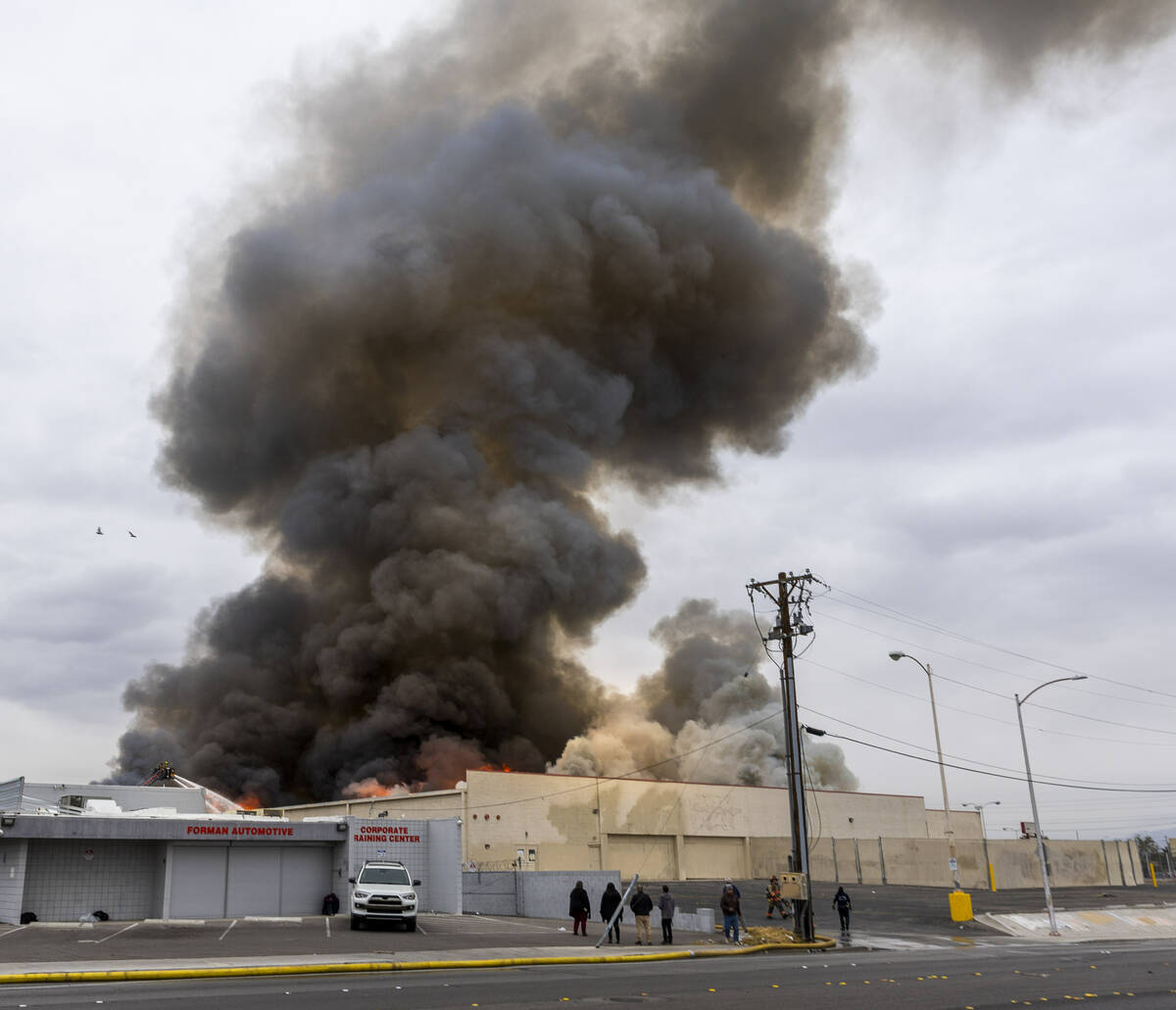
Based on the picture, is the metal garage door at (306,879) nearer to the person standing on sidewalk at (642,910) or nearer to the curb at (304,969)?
the person standing on sidewalk at (642,910)

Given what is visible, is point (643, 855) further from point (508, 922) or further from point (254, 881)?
point (254, 881)

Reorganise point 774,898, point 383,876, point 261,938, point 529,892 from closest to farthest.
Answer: point 261,938, point 383,876, point 774,898, point 529,892

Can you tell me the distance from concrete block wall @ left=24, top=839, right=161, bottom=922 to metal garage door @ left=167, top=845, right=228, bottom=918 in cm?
66

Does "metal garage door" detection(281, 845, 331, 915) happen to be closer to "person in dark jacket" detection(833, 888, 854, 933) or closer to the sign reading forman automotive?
the sign reading forman automotive

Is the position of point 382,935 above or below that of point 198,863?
below

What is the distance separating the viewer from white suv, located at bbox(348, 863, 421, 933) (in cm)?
2584

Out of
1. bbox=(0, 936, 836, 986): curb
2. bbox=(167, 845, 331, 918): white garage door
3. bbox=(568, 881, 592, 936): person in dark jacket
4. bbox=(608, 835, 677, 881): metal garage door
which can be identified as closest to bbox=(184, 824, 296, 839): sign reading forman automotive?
bbox=(167, 845, 331, 918): white garage door

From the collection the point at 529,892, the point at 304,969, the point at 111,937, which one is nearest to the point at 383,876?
the point at 111,937

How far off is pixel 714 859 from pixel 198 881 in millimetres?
35950

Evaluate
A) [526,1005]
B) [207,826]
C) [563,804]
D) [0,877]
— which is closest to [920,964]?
[526,1005]

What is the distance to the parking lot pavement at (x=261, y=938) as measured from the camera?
19.5m

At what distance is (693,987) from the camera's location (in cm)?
1611

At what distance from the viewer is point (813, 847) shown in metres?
55.8

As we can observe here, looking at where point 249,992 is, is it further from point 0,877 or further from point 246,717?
point 246,717
